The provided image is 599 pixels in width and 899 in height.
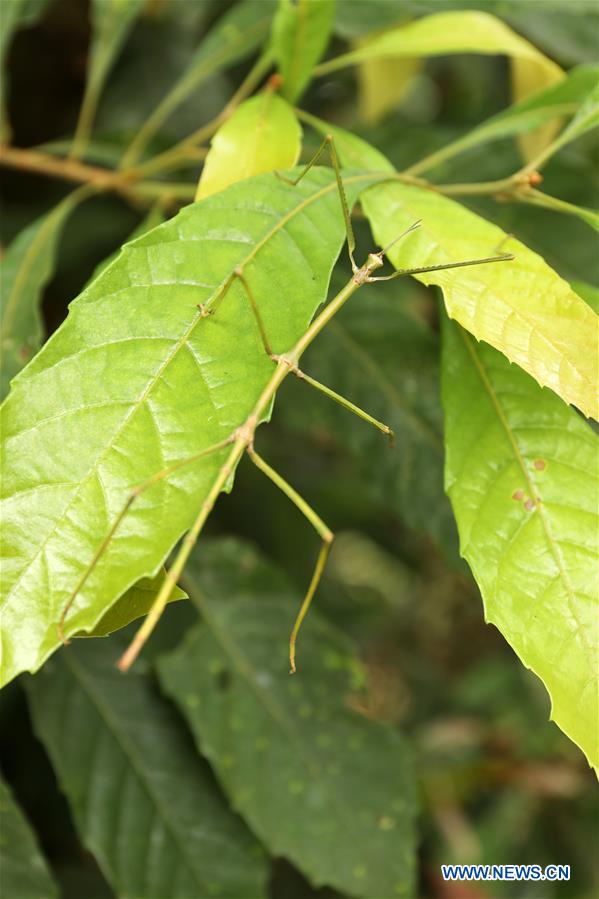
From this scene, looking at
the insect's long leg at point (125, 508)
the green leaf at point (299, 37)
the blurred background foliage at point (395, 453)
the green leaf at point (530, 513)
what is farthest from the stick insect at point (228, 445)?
the blurred background foliage at point (395, 453)

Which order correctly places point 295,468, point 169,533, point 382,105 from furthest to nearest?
point 295,468, point 382,105, point 169,533

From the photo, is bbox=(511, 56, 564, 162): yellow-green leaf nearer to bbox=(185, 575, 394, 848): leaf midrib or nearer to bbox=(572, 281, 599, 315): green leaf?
bbox=(572, 281, 599, 315): green leaf

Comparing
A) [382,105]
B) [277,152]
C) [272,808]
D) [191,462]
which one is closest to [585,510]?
[191,462]

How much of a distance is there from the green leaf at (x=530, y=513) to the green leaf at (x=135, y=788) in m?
0.54

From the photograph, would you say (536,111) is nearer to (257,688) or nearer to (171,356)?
(171,356)

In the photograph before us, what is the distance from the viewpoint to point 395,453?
3.48 ft

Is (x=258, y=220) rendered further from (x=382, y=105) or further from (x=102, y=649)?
(x=382, y=105)

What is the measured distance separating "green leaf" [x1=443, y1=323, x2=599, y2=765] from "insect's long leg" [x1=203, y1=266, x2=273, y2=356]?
17cm

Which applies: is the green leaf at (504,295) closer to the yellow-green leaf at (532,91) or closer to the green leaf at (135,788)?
the yellow-green leaf at (532,91)

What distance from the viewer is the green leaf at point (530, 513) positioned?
0.58m

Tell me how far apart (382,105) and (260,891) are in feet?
3.59

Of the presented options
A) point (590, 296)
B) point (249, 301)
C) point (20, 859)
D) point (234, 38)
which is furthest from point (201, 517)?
point (234, 38)

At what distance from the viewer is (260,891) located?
947mm

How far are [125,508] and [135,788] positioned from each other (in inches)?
22.2
